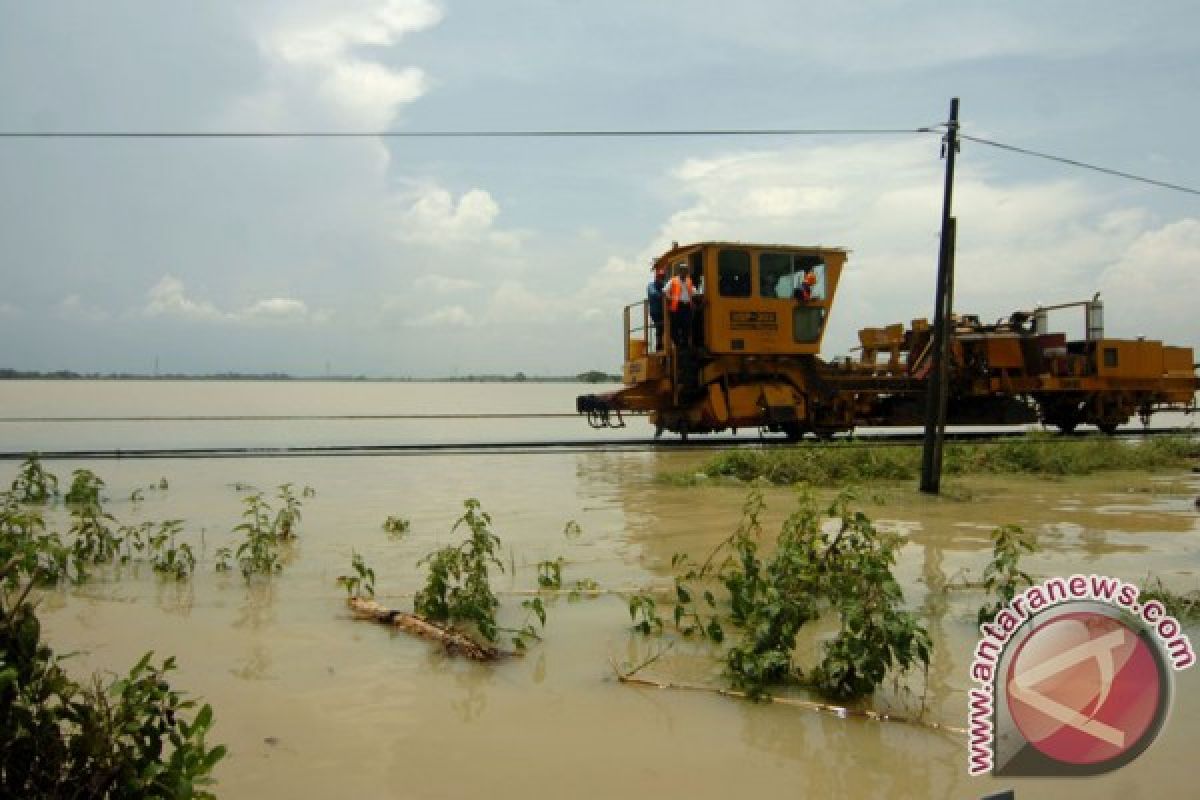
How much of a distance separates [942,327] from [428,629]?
23.3 ft

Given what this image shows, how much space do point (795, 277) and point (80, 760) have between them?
13778 millimetres

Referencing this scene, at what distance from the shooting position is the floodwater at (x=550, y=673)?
2988mm

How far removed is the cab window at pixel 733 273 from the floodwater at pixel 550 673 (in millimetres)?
6137

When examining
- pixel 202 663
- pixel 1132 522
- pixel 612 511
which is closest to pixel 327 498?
pixel 612 511

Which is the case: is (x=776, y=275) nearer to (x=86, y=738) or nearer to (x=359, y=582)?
(x=359, y=582)

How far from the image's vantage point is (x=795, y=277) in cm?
1491

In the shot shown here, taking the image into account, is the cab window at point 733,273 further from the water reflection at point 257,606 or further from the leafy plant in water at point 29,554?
the leafy plant in water at point 29,554

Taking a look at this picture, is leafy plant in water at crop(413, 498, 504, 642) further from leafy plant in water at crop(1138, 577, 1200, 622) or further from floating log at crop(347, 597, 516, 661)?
leafy plant in water at crop(1138, 577, 1200, 622)

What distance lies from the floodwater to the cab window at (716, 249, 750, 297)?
6137 millimetres

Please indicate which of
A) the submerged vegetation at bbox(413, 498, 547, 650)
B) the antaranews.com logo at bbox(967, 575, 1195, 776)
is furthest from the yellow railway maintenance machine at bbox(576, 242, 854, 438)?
the antaranews.com logo at bbox(967, 575, 1195, 776)

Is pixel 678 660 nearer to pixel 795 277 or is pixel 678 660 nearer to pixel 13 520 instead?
pixel 13 520

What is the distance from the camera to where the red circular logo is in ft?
7.78

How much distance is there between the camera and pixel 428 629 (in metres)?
4.56

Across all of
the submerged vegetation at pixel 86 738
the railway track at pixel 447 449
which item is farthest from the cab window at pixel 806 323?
the submerged vegetation at pixel 86 738
